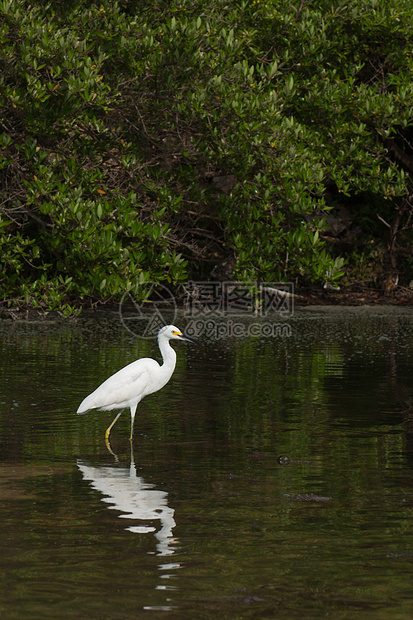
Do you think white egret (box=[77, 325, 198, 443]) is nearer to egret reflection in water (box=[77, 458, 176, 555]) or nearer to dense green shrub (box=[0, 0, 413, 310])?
egret reflection in water (box=[77, 458, 176, 555])

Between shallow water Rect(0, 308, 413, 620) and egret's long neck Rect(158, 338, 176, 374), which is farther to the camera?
egret's long neck Rect(158, 338, 176, 374)

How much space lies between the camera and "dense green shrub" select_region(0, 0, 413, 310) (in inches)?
613

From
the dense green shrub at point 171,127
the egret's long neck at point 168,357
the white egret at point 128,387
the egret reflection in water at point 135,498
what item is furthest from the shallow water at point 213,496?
the dense green shrub at point 171,127

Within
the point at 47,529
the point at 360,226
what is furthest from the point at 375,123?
the point at 47,529

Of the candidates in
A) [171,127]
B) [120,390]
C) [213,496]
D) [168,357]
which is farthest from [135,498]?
[171,127]

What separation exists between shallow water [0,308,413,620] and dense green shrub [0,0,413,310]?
4.19 m

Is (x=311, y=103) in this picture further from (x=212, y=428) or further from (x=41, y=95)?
(x=212, y=428)

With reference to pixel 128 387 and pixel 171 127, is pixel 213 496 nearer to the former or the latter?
pixel 128 387

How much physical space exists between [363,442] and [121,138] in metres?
11.0

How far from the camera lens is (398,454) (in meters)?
7.66

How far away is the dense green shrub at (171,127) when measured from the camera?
15.6 metres

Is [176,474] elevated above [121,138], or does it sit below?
below

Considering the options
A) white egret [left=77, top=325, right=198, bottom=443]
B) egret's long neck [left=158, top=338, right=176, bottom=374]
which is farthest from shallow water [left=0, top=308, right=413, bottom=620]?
egret's long neck [left=158, top=338, right=176, bottom=374]

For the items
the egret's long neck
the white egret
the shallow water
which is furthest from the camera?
the egret's long neck
